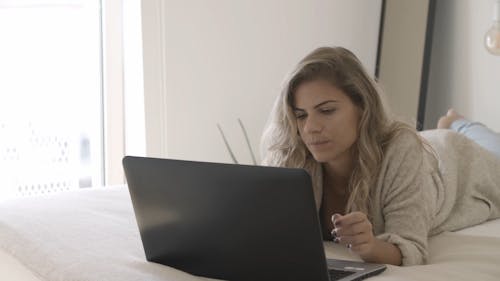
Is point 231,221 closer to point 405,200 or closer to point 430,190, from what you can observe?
point 405,200

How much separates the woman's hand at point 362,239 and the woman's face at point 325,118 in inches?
10.1

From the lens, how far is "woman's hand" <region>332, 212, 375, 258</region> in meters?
1.38

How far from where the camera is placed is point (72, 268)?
4.58 feet

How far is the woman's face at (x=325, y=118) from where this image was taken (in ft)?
5.29

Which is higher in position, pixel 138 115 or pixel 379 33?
pixel 379 33

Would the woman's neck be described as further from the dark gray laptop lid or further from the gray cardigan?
the dark gray laptop lid

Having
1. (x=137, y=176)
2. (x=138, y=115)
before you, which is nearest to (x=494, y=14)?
(x=138, y=115)

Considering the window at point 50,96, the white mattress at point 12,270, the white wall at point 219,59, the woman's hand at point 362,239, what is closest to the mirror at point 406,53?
the white wall at point 219,59

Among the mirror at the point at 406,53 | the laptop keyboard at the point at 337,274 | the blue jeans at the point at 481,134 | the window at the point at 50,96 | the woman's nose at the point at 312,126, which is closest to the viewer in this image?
the laptop keyboard at the point at 337,274

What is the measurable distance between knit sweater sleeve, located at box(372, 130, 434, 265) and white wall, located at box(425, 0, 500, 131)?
4.98ft

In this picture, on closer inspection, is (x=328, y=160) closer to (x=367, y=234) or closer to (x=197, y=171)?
(x=367, y=234)

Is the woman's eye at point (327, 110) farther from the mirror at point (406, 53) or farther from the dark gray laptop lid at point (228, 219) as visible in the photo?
the mirror at point (406, 53)

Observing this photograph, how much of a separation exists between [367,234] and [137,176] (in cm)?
45

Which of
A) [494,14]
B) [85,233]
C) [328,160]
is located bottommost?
[85,233]
